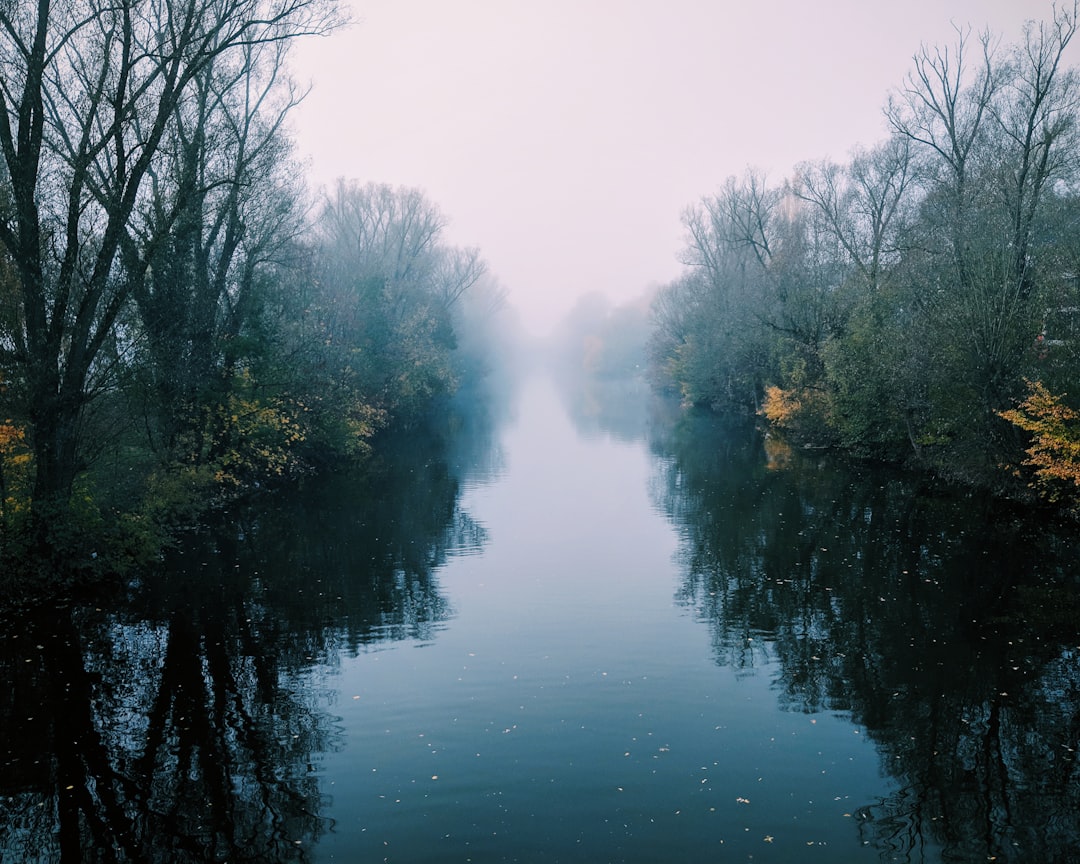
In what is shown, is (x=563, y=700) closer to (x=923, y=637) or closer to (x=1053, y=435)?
(x=923, y=637)

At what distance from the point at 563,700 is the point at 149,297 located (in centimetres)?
1398

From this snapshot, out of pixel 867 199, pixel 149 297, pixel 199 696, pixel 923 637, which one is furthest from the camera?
pixel 867 199

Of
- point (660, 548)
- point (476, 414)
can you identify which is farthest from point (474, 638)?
point (476, 414)

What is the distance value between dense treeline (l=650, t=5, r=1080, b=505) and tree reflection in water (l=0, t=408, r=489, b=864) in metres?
14.7

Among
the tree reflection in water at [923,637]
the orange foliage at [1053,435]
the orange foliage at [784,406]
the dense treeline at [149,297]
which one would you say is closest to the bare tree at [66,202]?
the dense treeline at [149,297]

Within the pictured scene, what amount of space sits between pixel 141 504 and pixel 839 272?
32.0 m

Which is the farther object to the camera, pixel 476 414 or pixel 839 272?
pixel 476 414

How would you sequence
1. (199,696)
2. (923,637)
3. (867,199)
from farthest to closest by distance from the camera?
(867,199) < (923,637) < (199,696)

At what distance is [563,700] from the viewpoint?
10.7 m

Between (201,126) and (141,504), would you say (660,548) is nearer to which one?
(141,504)

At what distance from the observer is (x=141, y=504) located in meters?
17.8

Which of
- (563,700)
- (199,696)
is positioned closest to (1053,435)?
(563,700)

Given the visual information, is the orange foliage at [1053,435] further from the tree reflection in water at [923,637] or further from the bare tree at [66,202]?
the bare tree at [66,202]

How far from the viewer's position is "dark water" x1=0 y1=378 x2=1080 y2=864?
7.67 metres
